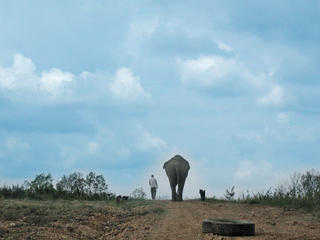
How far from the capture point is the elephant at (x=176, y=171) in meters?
26.7

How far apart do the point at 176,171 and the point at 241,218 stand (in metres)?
9.76

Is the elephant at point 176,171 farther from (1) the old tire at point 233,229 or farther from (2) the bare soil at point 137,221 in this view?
(1) the old tire at point 233,229

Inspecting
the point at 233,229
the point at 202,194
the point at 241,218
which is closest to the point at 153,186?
the point at 202,194

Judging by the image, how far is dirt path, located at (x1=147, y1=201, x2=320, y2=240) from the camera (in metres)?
13.1

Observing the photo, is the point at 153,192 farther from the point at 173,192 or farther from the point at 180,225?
the point at 180,225

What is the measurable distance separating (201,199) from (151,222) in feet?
33.9

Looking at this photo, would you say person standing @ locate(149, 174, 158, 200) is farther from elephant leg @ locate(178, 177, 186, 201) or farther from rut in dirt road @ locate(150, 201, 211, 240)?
rut in dirt road @ locate(150, 201, 211, 240)

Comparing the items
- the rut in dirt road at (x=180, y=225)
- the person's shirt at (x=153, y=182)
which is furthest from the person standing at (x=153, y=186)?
the rut in dirt road at (x=180, y=225)

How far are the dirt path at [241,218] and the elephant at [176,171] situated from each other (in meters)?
4.71

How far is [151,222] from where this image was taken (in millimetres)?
15961

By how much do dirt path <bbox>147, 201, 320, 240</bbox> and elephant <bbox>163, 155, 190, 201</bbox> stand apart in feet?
15.5

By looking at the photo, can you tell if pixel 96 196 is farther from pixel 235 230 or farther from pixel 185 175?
pixel 235 230

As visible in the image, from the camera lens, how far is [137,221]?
16.4 metres

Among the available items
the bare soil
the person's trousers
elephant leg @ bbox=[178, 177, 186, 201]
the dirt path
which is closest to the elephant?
elephant leg @ bbox=[178, 177, 186, 201]
